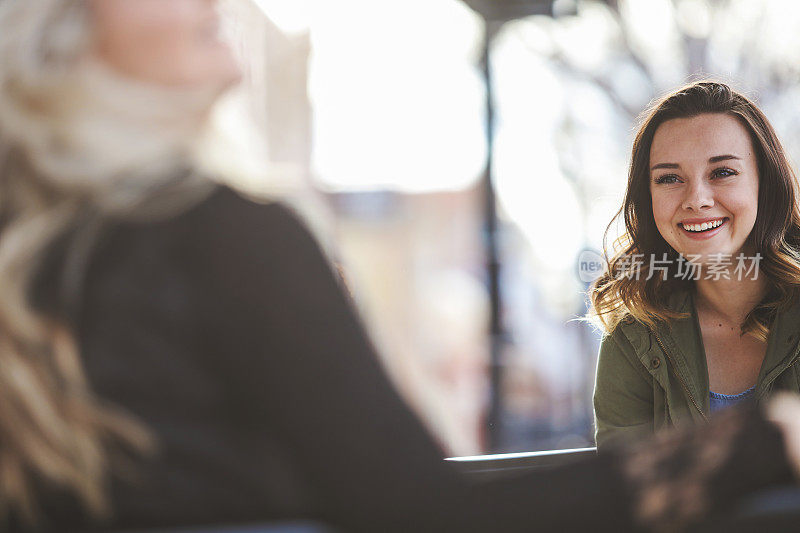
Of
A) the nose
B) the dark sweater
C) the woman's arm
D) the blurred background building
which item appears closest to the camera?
the dark sweater

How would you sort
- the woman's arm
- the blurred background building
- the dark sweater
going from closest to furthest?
1. the dark sweater
2. the woman's arm
3. the blurred background building

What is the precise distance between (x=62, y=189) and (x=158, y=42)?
18cm

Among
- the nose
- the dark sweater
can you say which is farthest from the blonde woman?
the nose

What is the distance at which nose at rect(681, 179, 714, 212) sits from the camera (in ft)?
5.08

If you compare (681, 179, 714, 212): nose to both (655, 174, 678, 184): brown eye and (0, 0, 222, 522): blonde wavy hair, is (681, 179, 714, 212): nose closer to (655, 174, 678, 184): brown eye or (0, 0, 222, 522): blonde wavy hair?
(655, 174, 678, 184): brown eye

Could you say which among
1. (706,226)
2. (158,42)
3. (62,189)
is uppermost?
(158,42)

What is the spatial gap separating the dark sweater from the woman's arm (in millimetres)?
970

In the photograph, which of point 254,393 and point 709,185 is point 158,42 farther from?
point 709,185

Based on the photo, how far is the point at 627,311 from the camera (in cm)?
173

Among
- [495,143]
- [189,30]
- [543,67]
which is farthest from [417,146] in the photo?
[189,30]

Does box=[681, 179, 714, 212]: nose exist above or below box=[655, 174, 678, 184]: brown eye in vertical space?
below

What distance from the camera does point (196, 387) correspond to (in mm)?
744

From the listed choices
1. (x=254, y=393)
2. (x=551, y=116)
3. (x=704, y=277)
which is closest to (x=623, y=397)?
(x=704, y=277)

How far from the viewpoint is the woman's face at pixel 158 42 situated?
2.61ft
